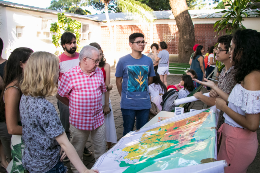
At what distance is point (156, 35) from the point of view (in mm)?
17156

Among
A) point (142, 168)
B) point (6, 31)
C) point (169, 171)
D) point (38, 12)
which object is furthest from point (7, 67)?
point (38, 12)

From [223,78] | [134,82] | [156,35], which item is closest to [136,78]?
[134,82]

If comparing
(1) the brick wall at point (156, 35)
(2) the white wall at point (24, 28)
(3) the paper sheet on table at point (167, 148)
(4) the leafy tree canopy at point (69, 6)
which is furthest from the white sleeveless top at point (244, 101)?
(4) the leafy tree canopy at point (69, 6)

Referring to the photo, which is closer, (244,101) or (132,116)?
(244,101)

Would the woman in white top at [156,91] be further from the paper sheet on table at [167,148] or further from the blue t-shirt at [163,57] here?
the blue t-shirt at [163,57]

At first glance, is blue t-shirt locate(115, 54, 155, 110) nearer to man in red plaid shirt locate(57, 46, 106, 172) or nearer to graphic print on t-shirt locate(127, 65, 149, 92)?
graphic print on t-shirt locate(127, 65, 149, 92)

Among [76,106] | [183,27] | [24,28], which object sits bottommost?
[76,106]

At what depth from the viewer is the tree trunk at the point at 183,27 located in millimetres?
13359

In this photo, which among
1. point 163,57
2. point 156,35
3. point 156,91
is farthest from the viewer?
point 156,35

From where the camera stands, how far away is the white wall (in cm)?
1028

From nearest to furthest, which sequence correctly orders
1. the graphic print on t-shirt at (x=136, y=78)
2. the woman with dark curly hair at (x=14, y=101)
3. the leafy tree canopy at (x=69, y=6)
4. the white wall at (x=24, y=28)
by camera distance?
the woman with dark curly hair at (x=14, y=101), the graphic print on t-shirt at (x=136, y=78), the white wall at (x=24, y=28), the leafy tree canopy at (x=69, y=6)

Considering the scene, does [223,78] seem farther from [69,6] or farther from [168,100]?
[69,6]

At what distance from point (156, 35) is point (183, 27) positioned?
371 centimetres

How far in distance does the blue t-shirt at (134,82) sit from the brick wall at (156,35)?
552 inches
